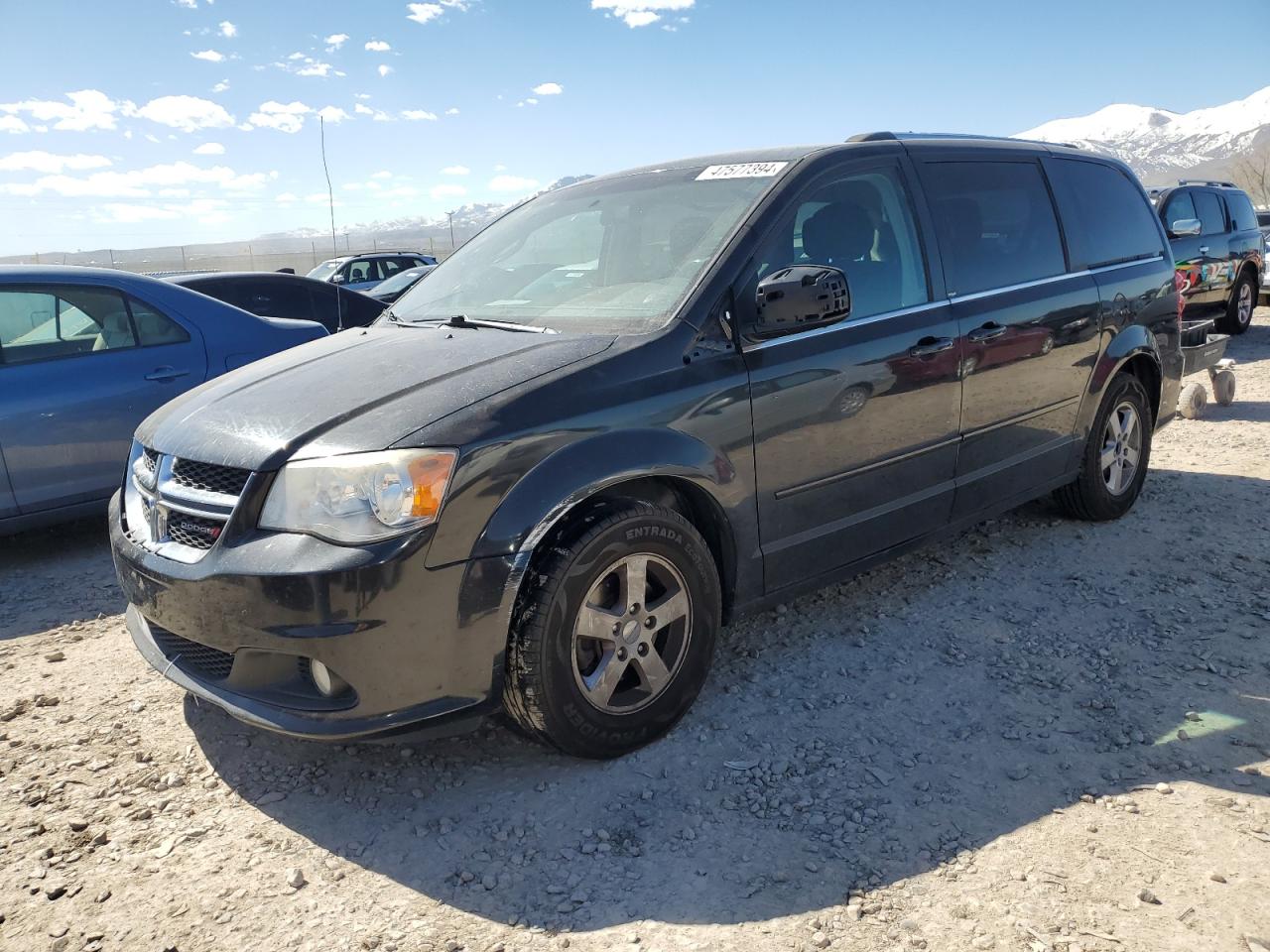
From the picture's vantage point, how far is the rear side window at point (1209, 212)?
1140 centimetres

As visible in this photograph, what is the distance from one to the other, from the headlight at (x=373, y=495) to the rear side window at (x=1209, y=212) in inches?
458

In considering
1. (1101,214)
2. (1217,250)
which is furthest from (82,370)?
(1217,250)

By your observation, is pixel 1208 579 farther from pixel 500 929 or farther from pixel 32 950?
pixel 32 950

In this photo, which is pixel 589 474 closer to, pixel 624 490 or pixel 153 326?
pixel 624 490

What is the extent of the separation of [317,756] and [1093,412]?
3.96 metres

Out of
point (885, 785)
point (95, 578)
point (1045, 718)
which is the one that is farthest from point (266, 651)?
point (95, 578)

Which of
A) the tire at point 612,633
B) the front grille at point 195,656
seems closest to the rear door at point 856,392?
the tire at point 612,633

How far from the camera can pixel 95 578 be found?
487cm

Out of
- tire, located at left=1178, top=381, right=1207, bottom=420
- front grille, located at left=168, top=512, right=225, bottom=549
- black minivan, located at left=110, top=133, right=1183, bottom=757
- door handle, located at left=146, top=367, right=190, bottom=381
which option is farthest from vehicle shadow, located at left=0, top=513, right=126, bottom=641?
tire, located at left=1178, top=381, right=1207, bottom=420

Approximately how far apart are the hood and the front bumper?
298 millimetres

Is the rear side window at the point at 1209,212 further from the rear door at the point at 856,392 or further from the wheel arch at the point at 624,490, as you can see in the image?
the wheel arch at the point at 624,490

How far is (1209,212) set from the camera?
37.9 ft

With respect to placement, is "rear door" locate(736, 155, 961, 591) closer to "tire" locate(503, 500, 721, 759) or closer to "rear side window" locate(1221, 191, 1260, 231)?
"tire" locate(503, 500, 721, 759)

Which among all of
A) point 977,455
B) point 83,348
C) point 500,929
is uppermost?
point 83,348
